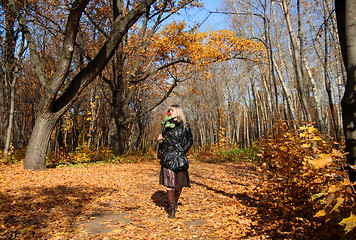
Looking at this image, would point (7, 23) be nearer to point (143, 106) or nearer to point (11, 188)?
point (11, 188)

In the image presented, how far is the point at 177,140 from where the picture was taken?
391 centimetres

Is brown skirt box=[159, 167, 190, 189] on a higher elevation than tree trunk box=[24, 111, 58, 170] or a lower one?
lower

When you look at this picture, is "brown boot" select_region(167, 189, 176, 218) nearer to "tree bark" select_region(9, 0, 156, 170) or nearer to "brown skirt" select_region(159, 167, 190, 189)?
"brown skirt" select_region(159, 167, 190, 189)

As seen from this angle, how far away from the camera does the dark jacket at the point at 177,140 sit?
3.87 metres

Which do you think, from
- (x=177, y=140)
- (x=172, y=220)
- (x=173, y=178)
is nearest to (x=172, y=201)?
(x=172, y=220)

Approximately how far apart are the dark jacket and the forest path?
1121 millimetres

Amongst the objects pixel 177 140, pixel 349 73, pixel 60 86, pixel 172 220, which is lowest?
pixel 172 220

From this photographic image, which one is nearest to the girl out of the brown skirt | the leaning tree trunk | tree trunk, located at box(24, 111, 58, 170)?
the brown skirt

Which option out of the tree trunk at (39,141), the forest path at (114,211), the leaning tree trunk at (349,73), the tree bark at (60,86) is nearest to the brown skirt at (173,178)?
the forest path at (114,211)

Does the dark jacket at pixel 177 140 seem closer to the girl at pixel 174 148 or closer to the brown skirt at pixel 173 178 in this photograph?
the girl at pixel 174 148

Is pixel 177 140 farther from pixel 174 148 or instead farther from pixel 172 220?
pixel 172 220

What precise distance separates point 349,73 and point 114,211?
163 inches

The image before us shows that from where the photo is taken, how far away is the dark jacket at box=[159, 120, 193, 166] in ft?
12.7

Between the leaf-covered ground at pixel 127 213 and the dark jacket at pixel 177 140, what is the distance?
1.14 meters
